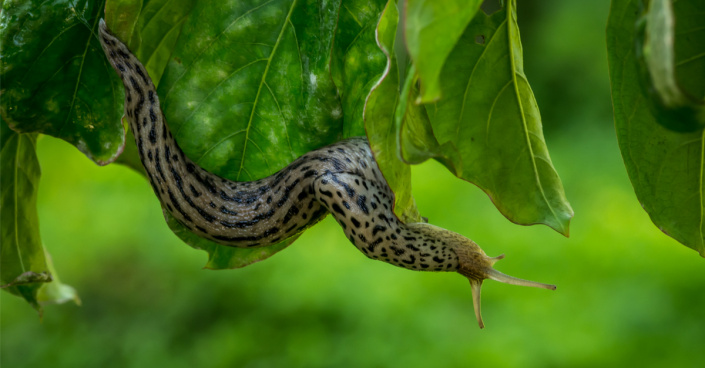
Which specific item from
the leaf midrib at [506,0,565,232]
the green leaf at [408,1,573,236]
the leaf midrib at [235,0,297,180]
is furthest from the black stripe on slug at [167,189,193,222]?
the leaf midrib at [506,0,565,232]

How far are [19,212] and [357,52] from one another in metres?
0.60

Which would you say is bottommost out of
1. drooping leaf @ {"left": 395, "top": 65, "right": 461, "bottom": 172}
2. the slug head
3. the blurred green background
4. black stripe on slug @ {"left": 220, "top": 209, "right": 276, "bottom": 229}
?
the blurred green background

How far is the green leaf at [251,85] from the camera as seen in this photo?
1031 millimetres

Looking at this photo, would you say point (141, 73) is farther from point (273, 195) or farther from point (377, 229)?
point (377, 229)

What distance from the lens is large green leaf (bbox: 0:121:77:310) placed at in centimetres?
115

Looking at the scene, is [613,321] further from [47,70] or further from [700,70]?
[47,70]

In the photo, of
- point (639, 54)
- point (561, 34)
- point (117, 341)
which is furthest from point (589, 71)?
point (639, 54)

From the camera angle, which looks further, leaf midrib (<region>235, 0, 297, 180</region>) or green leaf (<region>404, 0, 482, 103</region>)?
leaf midrib (<region>235, 0, 297, 180</region>)

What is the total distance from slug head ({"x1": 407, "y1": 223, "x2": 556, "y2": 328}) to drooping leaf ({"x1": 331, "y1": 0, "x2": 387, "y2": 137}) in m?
0.20

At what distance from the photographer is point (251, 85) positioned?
1.07 meters

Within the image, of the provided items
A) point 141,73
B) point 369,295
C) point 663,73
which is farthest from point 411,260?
point 369,295

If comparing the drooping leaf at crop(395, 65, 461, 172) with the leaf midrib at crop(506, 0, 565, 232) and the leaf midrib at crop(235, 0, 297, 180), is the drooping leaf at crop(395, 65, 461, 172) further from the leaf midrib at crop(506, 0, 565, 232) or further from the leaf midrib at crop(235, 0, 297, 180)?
the leaf midrib at crop(235, 0, 297, 180)

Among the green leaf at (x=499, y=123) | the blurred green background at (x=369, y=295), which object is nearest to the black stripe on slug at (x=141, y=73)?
the green leaf at (x=499, y=123)

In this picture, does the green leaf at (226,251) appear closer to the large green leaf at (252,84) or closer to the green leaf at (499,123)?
the large green leaf at (252,84)
